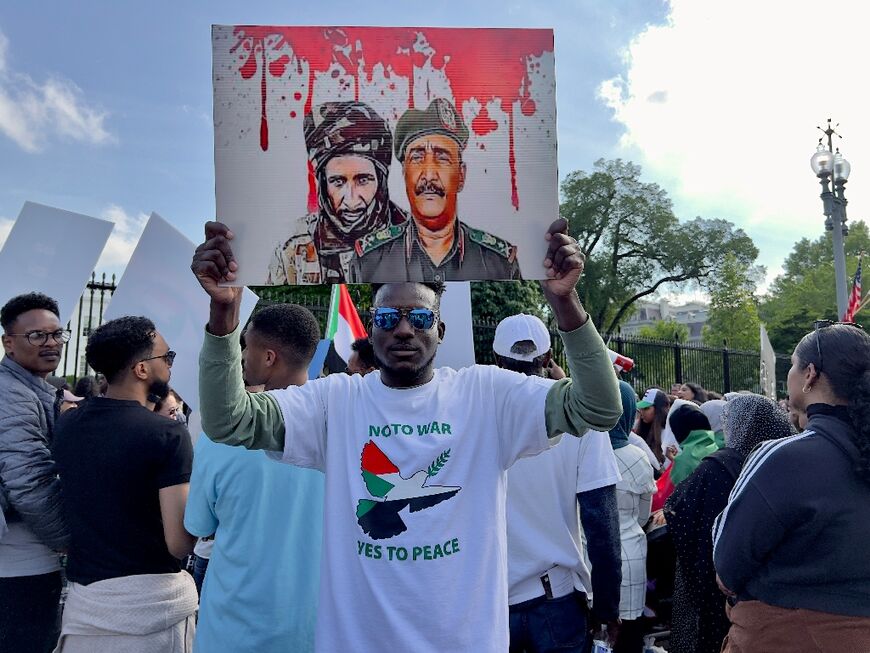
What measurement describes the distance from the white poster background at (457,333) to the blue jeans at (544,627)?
2209 millimetres

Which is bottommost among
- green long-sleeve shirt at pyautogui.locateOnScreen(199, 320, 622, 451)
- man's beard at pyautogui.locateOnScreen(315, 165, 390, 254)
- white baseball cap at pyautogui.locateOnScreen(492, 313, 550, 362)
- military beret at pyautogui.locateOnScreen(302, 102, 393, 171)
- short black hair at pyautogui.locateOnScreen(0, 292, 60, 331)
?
green long-sleeve shirt at pyautogui.locateOnScreen(199, 320, 622, 451)

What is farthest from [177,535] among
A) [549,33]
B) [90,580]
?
[549,33]

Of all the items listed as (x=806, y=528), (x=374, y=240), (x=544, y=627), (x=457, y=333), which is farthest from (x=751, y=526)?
(x=457, y=333)

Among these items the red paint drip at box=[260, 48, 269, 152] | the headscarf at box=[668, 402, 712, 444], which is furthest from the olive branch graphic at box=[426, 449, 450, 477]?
the headscarf at box=[668, 402, 712, 444]

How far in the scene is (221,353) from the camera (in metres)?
1.90

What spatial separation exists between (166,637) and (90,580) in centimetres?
38

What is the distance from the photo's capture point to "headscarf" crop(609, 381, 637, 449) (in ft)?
12.9

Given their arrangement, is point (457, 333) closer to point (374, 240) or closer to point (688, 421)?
point (688, 421)

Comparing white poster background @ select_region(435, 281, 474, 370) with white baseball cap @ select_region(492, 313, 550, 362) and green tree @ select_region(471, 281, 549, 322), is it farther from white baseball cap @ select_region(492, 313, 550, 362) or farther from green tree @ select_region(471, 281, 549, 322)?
green tree @ select_region(471, 281, 549, 322)

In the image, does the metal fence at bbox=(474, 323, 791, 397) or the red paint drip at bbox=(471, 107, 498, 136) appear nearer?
the red paint drip at bbox=(471, 107, 498, 136)

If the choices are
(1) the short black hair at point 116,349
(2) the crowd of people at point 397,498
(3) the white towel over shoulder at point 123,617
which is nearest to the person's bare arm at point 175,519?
(2) the crowd of people at point 397,498

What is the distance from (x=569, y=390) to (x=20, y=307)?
9.82 feet

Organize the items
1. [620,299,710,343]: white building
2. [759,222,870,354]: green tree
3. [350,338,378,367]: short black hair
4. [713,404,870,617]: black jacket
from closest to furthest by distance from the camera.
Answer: [713,404,870,617]: black jacket
[350,338,378,367]: short black hair
[759,222,870,354]: green tree
[620,299,710,343]: white building

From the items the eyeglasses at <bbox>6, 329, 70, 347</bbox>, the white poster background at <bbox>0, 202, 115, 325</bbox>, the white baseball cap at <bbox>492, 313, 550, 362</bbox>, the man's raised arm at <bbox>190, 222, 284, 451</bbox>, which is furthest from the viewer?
the white poster background at <bbox>0, 202, 115, 325</bbox>
